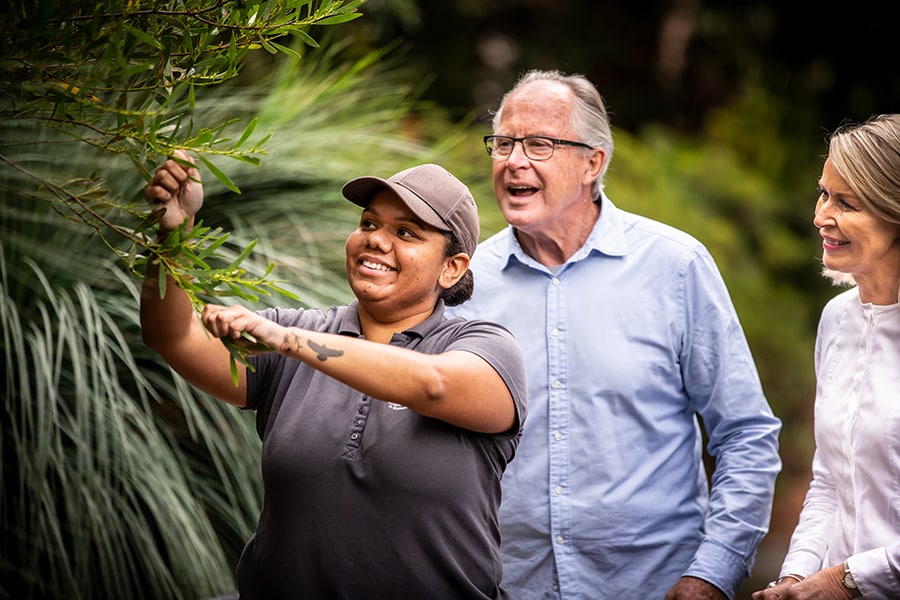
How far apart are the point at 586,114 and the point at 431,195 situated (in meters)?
1.03

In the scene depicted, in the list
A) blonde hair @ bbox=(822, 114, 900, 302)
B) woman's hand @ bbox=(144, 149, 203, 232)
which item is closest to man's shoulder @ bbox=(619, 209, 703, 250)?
blonde hair @ bbox=(822, 114, 900, 302)

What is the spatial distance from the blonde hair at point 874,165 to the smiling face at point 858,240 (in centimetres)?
2

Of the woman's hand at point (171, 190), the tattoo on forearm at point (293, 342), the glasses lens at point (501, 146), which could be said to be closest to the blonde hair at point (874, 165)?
the glasses lens at point (501, 146)

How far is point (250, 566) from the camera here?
7.04 feet

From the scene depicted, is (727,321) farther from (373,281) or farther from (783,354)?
(783,354)

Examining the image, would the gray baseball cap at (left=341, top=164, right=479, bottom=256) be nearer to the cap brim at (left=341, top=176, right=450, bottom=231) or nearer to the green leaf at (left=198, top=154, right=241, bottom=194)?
the cap brim at (left=341, top=176, right=450, bottom=231)

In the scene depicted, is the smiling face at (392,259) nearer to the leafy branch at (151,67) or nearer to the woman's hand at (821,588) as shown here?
the leafy branch at (151,67)

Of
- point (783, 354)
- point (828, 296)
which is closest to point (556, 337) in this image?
point (783, 354)

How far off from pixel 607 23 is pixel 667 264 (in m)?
7.22

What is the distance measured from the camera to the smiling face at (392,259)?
2.20 meters

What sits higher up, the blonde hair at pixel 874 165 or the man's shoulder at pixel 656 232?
the blonde hair at pixel 874 165

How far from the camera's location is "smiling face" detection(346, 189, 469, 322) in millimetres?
2195

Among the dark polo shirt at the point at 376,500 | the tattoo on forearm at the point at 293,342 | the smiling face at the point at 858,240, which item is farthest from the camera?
the smiling face at the point at 858,240

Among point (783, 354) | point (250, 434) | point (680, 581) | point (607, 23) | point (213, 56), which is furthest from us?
point (607, 23)
